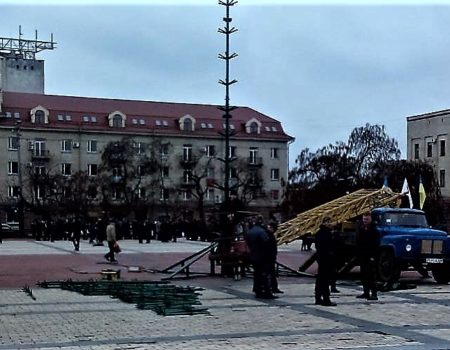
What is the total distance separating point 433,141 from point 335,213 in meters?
53.6

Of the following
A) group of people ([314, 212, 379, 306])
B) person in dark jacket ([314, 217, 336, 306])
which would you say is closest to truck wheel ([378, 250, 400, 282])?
group of people ([314, 212, 379, 306])

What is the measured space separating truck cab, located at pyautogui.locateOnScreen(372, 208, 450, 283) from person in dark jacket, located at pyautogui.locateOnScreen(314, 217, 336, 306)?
5.16m

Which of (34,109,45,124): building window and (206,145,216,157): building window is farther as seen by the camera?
(206,145,216,157): building window

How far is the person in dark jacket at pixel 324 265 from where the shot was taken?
54.9ft

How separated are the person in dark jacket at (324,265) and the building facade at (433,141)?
59.8 metres

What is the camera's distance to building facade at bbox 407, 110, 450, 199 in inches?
3019

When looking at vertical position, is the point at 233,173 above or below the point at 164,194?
above

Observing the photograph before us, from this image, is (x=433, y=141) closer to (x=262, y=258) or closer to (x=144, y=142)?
(x=144, y=142)

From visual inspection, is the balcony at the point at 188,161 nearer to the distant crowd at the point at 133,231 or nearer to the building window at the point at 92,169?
the building window at the point at 92,169

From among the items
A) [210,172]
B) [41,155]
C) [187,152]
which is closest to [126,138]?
[41,155]

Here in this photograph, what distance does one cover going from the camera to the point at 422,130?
263ft

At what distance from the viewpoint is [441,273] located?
23.5 metres

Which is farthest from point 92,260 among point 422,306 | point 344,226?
point 422,306

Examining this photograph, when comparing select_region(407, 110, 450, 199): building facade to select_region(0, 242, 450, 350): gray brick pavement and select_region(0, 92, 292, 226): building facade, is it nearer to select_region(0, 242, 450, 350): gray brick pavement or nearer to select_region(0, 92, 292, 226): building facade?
select_region(0, 92, 292, 226): building facade
